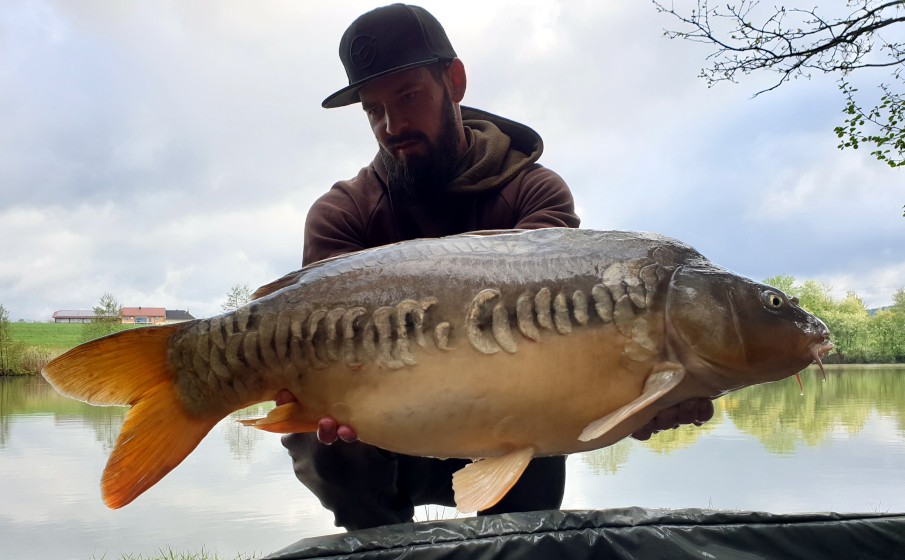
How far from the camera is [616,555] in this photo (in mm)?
1000

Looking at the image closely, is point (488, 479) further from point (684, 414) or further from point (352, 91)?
point (352, 91)

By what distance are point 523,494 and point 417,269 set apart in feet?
2.39

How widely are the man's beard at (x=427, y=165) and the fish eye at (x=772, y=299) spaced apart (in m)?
0.80

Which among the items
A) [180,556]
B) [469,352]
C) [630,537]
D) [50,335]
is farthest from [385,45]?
[50,335]

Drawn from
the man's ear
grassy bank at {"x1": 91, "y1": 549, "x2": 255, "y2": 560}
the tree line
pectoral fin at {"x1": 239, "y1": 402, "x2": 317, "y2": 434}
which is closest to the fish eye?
pectoral fin at {"x1": 239, "y1": 402, "x2": 317, "y2": 434}

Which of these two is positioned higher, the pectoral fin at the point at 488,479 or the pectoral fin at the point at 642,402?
the pectoral fin at the point at 642,402

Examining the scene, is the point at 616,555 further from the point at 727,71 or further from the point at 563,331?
the point at 727,71

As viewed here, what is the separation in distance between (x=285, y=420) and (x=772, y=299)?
2.24 feet

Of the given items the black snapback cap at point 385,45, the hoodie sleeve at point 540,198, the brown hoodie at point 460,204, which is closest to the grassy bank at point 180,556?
the brown hoodie at point 460,204

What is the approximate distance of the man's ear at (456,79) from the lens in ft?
4.85

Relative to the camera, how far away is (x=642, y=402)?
776 millimetres

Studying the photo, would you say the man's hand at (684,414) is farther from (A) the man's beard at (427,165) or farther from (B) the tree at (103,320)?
(B) the tree at (103,320)

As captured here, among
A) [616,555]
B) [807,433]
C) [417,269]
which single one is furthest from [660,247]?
[807,433]

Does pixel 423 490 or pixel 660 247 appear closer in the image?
pixel 660 247
